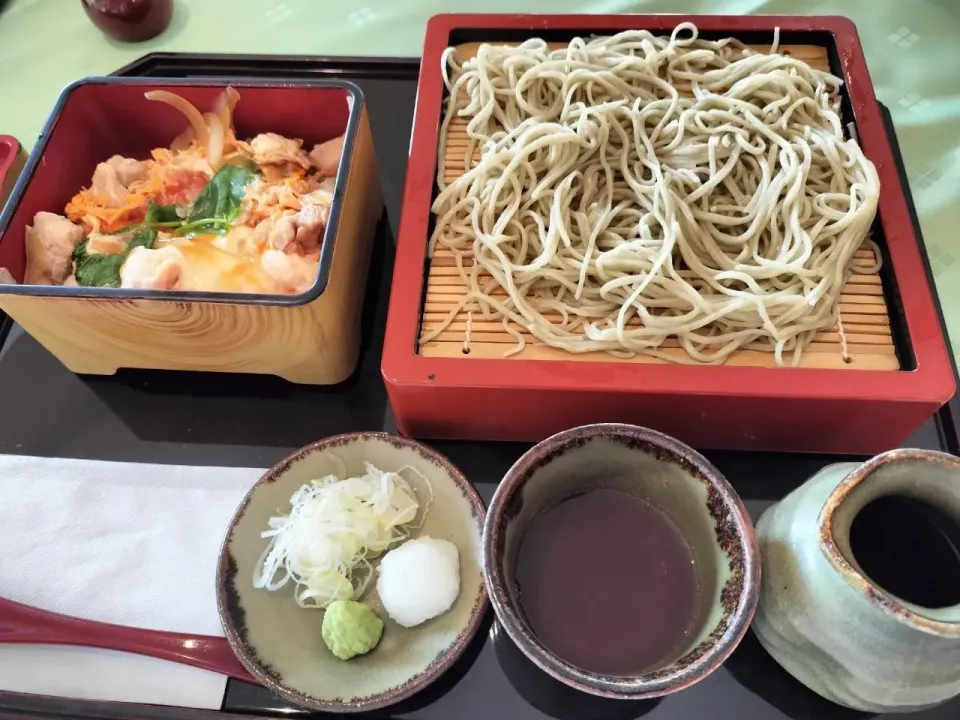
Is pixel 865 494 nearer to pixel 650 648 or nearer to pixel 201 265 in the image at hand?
pixel 650 648

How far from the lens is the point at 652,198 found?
1.25 metres

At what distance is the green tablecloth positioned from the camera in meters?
1.66

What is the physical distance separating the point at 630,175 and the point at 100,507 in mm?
1025

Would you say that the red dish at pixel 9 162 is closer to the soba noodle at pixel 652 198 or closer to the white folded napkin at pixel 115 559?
the white folded napkin at pixel 115 559

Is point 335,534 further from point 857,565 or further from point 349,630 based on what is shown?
point 857,565

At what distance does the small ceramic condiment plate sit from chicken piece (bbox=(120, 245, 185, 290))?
0.36 m

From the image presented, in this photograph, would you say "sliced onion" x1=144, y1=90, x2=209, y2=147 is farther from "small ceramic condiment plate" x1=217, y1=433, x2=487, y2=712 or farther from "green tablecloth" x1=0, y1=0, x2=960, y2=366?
"small ceramic condiment plate" x1=217, y1=433, x2=487, y2=712

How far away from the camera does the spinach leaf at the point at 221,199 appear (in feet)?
4.35

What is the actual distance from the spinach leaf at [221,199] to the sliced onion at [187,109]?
3.6 inches

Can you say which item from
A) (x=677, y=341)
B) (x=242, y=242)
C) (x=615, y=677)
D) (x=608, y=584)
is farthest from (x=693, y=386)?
A: (x=242, y=242)

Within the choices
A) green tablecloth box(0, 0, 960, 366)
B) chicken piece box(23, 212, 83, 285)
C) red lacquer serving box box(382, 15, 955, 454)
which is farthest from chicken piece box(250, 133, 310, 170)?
green tablecloth box(0, 0, 960, 366)

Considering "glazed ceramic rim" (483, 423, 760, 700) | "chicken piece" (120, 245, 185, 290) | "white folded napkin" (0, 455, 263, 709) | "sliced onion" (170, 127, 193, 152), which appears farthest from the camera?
"sliced onion" (170, 127, 193, 152)

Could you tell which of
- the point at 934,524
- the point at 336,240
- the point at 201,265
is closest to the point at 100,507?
the point at 201,265

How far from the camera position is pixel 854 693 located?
2.89 feet
